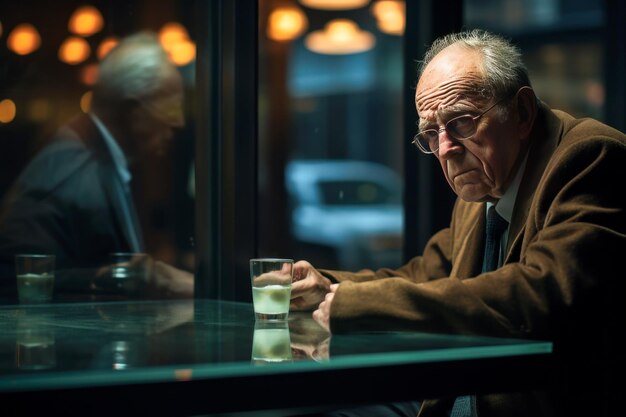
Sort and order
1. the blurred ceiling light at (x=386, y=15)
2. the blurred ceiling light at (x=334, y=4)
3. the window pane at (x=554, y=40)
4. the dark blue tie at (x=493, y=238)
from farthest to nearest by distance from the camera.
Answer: the window pane at (x=554, y=40) → the blurred ceiling light at (x=334, y=4) → the blurred ceiling light at (x=386, y=15) → the dark blue tie at (x=493, y=238)

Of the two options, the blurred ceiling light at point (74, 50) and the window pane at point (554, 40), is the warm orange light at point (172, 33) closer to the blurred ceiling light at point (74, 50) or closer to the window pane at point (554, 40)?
the blurred ceiling light at point (74, 50)

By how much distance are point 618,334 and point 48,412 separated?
126cm

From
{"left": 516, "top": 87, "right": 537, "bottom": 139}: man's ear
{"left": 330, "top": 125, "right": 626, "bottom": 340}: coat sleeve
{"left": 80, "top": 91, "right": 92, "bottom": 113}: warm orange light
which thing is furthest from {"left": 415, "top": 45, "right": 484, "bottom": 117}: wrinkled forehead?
{"left": 80, "top": 91, "right": 92, "bottom": 113}: warm orange light

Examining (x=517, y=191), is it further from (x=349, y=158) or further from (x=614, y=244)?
(x=349, y=158)

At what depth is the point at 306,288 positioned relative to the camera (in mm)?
2516

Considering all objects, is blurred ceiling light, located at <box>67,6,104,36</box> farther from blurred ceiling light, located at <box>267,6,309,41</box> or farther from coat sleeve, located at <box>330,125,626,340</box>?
coat sleeve, located at <box>330,125,626,340</box>

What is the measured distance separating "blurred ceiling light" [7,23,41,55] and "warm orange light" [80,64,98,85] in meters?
0.21

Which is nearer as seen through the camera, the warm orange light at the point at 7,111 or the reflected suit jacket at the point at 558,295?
the reflected suit jacket at the point at 558,295

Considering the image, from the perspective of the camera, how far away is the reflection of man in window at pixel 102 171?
3.60 metres

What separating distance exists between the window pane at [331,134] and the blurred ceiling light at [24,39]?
870 mm

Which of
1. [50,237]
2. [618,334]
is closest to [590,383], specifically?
[618,334]

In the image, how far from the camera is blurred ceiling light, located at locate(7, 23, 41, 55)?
352 centimetres

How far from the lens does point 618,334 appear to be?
2.06 metres

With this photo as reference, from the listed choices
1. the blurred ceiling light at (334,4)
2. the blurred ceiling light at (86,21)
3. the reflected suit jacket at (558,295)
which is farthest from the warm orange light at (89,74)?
the blurred ceiling light at (334,4)
